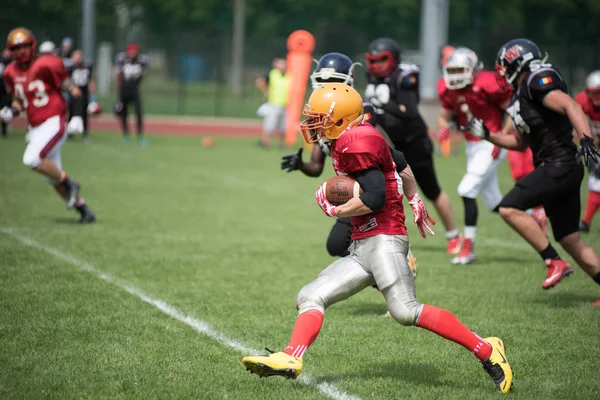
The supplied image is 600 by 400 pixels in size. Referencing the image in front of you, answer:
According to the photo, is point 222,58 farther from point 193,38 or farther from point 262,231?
point 262,231

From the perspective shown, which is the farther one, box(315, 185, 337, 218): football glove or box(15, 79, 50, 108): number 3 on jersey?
box(15, 79, 50, 108): number 3 on jersey

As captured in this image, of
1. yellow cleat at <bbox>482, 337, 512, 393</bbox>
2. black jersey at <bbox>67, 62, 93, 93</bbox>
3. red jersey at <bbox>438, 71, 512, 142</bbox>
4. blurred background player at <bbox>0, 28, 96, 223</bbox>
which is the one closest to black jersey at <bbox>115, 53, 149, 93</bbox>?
black jersey at <bbox>67, 62, 93, 93</bbox>

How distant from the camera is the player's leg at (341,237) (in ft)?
20.7

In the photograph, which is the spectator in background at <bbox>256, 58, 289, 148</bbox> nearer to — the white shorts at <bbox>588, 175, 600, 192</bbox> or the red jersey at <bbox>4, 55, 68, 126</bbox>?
the red jersey at <bbox>4, 55, 68, 126</bbox>

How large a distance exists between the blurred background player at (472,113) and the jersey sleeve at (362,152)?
155 inches

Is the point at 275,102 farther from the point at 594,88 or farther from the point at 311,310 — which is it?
the point at 311,310

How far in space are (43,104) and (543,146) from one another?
6.10 metres

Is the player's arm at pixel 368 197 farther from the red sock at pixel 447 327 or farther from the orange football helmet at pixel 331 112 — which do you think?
the red sock at pixel 447 327

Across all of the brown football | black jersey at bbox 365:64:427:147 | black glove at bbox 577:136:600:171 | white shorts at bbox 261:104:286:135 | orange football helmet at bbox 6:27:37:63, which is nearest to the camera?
the brown football

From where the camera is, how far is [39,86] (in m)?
10.0

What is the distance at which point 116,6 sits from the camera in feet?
160

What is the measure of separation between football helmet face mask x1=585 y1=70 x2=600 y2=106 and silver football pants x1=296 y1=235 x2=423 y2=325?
6.07 m

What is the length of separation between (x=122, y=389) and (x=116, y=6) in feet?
153

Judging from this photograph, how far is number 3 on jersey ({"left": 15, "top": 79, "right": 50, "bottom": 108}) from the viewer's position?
32.8ft
